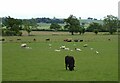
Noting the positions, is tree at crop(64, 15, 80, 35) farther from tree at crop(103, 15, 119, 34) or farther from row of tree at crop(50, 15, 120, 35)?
tree at crop(103, 15, 119, 34)

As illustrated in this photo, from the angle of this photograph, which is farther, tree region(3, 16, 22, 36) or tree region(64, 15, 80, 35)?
tree region(64, 15, 80, 35)

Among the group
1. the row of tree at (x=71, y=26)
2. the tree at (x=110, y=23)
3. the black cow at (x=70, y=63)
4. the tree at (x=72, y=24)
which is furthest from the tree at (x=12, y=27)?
the black cow at (x=70, y=63)

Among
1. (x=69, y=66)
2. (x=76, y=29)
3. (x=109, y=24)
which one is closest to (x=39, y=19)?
(x=109, y=24)

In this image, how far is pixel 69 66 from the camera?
2170 centimetres

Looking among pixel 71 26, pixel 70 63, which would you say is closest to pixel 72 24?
pixel 71 26

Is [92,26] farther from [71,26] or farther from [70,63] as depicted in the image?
[70,63]

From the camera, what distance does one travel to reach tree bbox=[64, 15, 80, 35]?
11156 cm

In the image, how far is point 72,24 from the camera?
11956 centimetres

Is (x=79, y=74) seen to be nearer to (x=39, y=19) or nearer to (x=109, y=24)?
(x=109, y=24)

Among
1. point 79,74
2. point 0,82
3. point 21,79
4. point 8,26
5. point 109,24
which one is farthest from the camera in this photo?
point 109,24

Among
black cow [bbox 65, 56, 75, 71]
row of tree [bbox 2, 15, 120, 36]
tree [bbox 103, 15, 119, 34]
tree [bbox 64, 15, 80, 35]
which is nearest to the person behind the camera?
black cow [bbox 65, 56, 75, 71]

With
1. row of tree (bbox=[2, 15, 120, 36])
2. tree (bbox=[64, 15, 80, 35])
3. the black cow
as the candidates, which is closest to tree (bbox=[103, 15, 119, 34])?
row of tree (bbox=[2, 15, 120, 36])

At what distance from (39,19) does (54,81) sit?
574 ft

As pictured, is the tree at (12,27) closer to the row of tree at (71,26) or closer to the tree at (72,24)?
the row of tree at (71,26)
